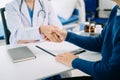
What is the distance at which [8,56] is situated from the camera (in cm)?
149

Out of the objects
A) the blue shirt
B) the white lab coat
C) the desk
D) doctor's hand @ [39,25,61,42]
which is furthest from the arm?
the blue shirt

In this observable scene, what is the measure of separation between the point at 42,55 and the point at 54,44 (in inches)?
10.1

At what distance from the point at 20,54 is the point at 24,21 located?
1.96 feet

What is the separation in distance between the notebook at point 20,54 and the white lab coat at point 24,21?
0.22m

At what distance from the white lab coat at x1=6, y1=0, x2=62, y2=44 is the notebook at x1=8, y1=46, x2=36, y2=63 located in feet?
0.73

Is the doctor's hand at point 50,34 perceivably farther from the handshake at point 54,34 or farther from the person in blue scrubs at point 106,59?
the person in blue scrubs at point 106,59

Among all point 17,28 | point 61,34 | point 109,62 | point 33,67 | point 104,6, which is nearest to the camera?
point 109,62

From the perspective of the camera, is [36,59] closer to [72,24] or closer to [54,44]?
[54,44]

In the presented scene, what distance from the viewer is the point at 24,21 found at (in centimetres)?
198

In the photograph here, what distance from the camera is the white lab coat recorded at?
181 centimetres

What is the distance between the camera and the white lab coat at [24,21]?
5.94 feet

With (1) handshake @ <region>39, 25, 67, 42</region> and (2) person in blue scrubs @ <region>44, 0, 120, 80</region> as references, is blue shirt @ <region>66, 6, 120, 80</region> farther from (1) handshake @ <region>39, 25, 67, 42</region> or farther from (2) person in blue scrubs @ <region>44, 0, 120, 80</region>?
(1) handshake @ <region>39, 25, 67, 42</region>

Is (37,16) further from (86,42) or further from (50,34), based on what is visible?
(86,42)

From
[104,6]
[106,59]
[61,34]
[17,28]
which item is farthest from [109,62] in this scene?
[104,6]
